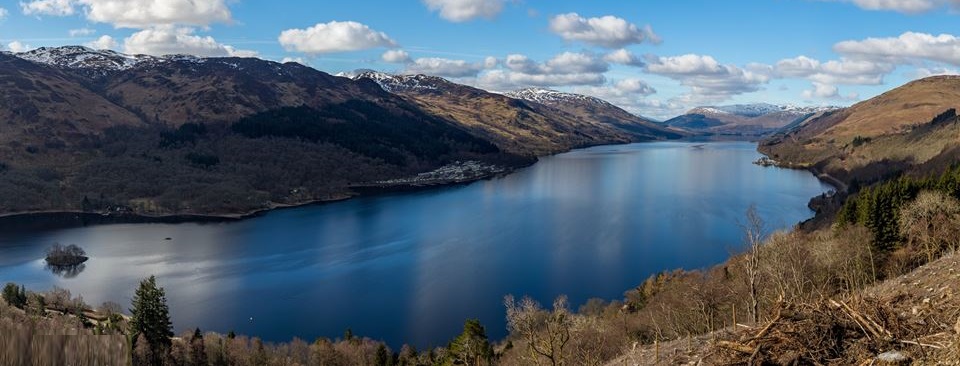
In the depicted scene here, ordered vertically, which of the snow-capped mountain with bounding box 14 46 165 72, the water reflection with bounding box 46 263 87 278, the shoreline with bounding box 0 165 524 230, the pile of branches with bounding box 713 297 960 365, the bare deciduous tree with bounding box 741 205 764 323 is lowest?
the water reflection with bounding box 46 263 87 278

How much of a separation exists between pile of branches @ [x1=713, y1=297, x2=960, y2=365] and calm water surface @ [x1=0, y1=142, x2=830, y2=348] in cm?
2873

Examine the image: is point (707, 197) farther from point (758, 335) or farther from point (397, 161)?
point (758, 335)

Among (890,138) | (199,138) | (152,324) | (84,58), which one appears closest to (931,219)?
(152,324)

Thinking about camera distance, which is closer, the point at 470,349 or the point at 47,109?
the point at 470,349

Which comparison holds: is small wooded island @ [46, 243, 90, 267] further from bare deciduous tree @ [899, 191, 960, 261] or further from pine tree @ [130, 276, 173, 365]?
bare deciduous tree @ [899, 191, 960, 261]

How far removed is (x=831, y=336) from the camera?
18.0ft

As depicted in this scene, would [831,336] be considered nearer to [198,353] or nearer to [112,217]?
[198,353]

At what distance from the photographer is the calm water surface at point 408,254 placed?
1517 inches

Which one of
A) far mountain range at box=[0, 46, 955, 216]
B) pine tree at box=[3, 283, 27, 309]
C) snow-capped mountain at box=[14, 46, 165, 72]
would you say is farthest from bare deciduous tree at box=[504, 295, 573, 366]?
snow-capped mountain at box=[14, 46, 165, 72]

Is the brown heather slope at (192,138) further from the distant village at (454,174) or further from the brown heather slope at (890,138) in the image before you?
the brown heather slope at (890,138)

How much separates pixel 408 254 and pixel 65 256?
96.0 ft

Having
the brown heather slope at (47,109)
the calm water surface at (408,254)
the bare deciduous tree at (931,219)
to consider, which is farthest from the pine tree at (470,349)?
the brown heather slope at (47,109)

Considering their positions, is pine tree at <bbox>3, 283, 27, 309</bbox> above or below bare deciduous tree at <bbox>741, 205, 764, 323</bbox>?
below

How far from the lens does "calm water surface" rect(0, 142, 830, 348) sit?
126 feet
